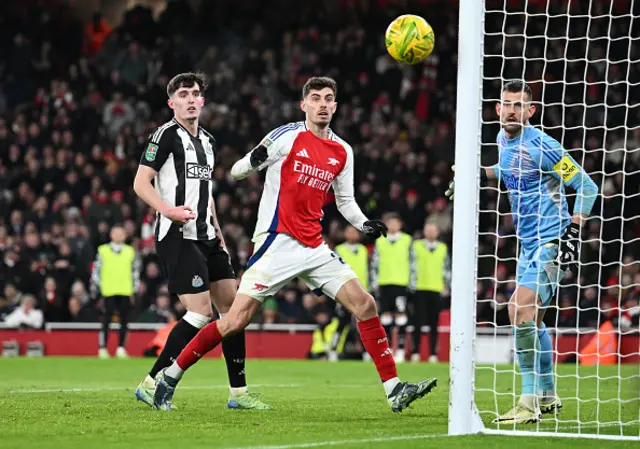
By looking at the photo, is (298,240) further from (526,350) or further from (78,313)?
(78,313)

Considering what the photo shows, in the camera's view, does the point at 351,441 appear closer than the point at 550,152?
Yes

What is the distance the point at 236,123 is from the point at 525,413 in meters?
15.8

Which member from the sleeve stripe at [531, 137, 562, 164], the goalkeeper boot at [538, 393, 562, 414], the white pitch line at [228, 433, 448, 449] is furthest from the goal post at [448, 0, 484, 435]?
the goalkeeper boot at [538, 393, 562, 414]

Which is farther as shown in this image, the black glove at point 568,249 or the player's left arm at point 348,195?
the player's left arm at point 348,195

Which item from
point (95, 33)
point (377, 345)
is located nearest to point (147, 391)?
point (377, 345)

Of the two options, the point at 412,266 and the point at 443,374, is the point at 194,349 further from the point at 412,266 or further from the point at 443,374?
the point at 412,266

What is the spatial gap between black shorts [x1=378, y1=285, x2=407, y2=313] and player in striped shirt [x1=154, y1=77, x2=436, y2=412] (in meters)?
9.19

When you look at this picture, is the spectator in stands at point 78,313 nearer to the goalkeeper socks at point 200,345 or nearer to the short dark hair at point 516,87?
the goalkeeper socks at point 200,345

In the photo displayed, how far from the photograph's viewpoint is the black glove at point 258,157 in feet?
22.6

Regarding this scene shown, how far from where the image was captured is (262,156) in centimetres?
689

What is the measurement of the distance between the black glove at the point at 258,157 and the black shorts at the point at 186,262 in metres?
0.92

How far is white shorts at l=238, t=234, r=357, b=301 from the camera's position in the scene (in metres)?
6.96

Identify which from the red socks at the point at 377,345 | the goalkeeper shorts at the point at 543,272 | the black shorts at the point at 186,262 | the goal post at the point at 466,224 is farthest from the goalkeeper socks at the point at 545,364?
the black shorts at the point at 186,262

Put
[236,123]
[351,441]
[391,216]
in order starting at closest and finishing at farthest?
[351,441]
[391,216]
[236,123]
